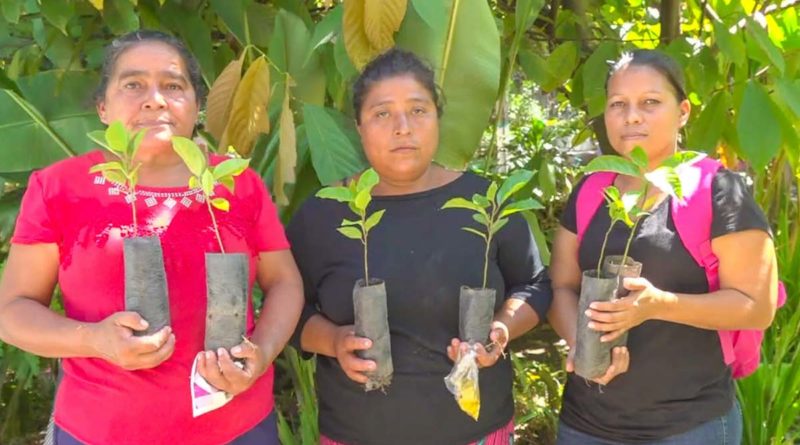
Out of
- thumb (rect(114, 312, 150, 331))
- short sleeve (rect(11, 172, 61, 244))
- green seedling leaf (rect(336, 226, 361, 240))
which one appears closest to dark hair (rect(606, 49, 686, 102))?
green seedling leaf (rect(336, 226, 361, 240))

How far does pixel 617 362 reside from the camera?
149 cm

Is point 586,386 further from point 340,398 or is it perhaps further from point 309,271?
point 309,271

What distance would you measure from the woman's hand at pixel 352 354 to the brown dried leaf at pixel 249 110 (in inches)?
26.8

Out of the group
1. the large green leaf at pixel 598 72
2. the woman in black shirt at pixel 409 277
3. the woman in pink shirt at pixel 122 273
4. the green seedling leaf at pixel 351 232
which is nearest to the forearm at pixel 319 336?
the woman in black shirt at pixel 409 277

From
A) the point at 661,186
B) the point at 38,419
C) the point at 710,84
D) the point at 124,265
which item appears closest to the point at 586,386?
the point at 661,186

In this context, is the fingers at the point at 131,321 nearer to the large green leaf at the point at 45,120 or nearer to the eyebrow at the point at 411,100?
the eyebrow at the point at 411,100

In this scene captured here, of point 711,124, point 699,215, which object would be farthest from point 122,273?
point 711,124

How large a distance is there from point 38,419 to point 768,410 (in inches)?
121

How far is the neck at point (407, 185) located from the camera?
5.73 feet

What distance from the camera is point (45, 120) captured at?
223 cm

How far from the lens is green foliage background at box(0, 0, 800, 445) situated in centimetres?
210

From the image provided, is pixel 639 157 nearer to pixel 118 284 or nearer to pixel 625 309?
pixel 625 309

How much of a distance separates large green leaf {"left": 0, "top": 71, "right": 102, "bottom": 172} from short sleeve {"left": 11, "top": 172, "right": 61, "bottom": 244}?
2.40 feet

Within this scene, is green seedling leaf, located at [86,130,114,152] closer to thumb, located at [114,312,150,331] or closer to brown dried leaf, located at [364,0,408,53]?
thumb, located at [114,312,150,331]
